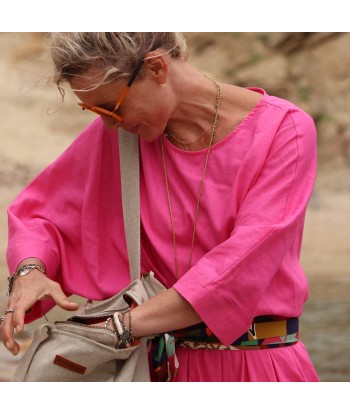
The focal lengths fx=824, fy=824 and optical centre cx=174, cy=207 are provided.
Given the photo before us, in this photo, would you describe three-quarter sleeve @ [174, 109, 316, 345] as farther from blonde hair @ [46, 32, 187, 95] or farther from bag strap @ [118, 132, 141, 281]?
blonde hair @ [46, 32, 187, 95]

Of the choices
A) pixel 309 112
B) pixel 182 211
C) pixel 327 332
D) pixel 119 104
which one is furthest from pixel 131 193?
pixel 309 112

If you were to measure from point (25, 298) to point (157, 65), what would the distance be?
560mm

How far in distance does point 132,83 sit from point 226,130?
248 mm

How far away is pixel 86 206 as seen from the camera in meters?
1.90

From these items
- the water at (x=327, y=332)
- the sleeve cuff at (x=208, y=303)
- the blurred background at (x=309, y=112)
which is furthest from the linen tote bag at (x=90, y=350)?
the water at (x=327, y=332)

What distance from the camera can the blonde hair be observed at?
1.65m

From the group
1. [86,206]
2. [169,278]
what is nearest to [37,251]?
[86,206]

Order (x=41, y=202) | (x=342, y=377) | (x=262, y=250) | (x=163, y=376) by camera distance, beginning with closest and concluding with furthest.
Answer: (x=262, y=250)
(x=163, y=376)
(x=41, y=202)
(x=342, y=377)

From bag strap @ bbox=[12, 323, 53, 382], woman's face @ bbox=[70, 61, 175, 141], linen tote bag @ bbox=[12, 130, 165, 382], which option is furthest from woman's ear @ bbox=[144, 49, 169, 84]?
bag strap @ bbox=[12, 323, 53, 382]

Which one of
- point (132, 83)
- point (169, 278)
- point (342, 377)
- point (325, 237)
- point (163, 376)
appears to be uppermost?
point (132, 83)

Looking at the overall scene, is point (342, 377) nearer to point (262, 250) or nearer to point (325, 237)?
point (325, 237)

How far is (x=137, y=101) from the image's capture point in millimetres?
1729

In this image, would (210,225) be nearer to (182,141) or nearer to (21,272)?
(182,141)

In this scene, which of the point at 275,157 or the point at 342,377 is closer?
the point at 275,157
